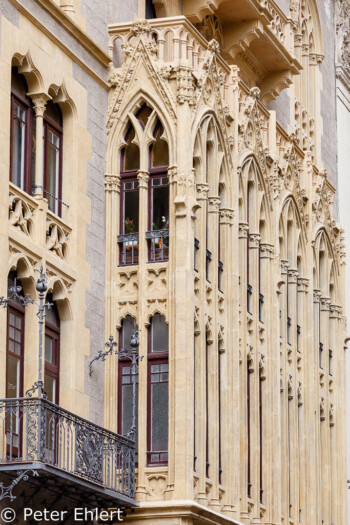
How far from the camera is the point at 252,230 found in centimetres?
3906

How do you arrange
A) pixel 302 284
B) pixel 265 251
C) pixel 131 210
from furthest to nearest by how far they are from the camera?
pixel 302 284 < pixel 265 251 < pixel 131 210

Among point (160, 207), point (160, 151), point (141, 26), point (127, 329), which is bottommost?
point (127, 329)

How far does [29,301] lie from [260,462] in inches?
415

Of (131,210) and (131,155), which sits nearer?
(131,210)

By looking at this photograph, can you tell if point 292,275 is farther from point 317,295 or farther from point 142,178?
point 142,178

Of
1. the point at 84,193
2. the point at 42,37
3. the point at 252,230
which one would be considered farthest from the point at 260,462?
the point at 42,37

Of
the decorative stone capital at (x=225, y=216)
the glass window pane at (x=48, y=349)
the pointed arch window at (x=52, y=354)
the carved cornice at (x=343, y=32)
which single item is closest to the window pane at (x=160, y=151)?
the decorative stone capital at (x=225, y=216)

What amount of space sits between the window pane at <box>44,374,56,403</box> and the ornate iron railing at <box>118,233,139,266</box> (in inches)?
143

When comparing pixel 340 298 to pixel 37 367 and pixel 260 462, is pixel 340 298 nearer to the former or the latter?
pixel 260 462

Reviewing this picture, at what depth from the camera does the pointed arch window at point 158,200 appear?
3434cm

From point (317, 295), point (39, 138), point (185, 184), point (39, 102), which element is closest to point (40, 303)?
point (39, 138)

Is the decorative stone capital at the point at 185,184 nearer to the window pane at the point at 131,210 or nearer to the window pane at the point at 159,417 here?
the window pane at the point at 131,210

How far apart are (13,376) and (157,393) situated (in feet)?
13.7

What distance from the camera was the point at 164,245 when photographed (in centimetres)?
3434
